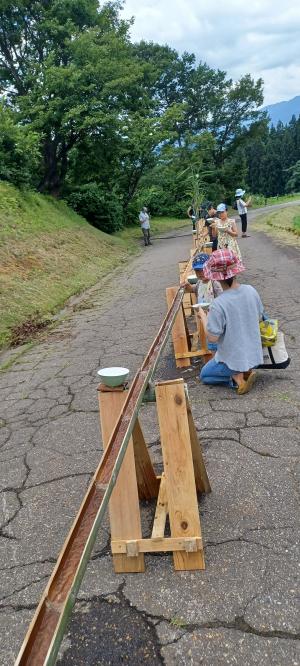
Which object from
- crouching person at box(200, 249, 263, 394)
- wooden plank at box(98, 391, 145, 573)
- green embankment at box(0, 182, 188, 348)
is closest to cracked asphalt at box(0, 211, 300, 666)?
wooden plank at box(98, 391, 145, 573)

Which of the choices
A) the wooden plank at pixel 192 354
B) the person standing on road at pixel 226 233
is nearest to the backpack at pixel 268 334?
the wooden plank at pixel 192 354

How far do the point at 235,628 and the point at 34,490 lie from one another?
172 centimetres

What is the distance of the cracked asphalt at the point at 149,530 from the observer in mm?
1997

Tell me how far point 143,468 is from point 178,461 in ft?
1.52

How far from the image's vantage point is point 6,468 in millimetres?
3684

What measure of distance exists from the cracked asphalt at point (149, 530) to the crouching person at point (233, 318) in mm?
362

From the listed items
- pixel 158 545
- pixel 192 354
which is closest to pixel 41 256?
pixel 192 354

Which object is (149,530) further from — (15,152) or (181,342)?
(15,152)

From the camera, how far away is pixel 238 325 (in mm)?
4066

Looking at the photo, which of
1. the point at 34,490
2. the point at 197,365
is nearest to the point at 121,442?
the point at 34,490

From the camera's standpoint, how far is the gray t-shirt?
4059 mm

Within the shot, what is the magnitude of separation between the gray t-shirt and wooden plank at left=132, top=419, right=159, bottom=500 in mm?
1531

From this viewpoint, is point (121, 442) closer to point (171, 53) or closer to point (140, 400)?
point (140, 400)

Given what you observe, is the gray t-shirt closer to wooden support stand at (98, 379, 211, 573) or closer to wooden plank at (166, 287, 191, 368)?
wooden plank at (166, 287, 191, 368)
